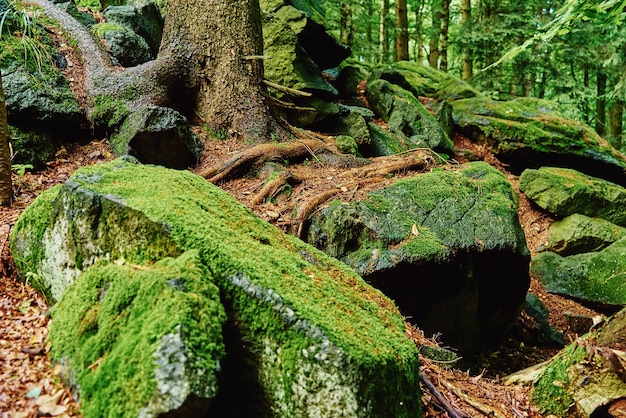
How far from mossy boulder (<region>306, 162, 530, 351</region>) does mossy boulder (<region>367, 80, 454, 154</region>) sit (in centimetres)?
431

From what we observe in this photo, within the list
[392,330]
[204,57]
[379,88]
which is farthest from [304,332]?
[379,88]

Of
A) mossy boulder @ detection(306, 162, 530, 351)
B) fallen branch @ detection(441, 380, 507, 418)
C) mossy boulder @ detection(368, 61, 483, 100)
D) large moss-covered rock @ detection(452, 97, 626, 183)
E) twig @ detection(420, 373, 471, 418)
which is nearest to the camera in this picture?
twig @ detection(420, 373, 471, 418)

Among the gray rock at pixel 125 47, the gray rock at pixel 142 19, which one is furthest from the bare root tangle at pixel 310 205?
the gray rock at pixel 142 19

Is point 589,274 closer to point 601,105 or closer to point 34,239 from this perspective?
point 34,239

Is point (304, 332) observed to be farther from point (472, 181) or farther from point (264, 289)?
point (472, 181)

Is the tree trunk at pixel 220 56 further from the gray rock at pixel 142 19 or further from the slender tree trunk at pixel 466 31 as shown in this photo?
the slender tree trunk at pixel 466 31

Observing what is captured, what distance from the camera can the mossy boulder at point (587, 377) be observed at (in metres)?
3.39

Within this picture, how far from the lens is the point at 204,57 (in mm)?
7113

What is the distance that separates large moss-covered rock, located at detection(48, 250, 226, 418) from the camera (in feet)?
6.18

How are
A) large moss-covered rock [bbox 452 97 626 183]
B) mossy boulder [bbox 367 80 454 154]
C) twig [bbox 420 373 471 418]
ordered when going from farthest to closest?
large moss-covered rock [bbox 452 97 626 183] → mossy boulder [bbox 367 80 454 154] → twig [bbox 420 373 471 418]

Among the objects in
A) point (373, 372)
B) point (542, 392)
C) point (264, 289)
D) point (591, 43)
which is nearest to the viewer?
point (373, 372)

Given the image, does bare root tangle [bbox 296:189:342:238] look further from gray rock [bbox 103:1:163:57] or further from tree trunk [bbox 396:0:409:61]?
tree trunk [bbox 396:0:409:61]

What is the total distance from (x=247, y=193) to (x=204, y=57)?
2.57 metres

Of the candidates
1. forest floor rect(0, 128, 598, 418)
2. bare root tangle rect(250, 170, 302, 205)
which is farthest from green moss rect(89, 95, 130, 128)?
bare root tangle rect(250, 170, 302, 205)
